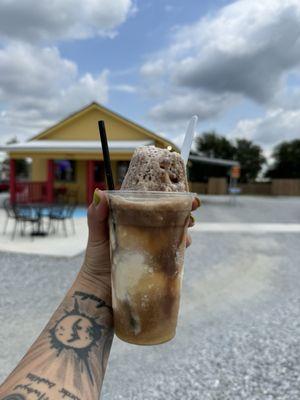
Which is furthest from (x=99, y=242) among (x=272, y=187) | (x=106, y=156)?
(x=272, y=187)

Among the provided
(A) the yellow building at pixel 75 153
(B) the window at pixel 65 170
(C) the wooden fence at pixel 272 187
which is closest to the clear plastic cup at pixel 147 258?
(A) the yellow building at pixel 75 153

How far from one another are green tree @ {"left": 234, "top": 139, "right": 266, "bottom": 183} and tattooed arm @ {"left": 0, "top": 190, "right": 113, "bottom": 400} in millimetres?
49942

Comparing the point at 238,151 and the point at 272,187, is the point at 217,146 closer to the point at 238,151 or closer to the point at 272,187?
the point at 238,151

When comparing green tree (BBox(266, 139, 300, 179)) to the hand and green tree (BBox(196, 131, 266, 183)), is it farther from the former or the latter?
the hand

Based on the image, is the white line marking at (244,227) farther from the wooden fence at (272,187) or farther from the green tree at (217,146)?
the green tree at (217,146)

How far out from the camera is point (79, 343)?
140cm

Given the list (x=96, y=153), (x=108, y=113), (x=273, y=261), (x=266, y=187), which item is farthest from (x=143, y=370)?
(x=266, y=187)

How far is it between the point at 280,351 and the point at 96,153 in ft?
48.7

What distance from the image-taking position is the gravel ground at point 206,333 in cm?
328

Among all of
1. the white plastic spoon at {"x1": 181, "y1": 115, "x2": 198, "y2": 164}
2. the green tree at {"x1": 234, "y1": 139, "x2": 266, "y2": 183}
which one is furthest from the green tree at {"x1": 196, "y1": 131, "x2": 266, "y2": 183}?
the white plastic spoon at {"x1": 181, "y1": 115, "x2": 198, "y2": 164}

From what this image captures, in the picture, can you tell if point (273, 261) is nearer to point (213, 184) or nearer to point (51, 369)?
point (51, 369)

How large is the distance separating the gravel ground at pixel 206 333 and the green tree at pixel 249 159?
145 feet

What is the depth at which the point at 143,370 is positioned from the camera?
349cm

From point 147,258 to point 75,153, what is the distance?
56.2ft
